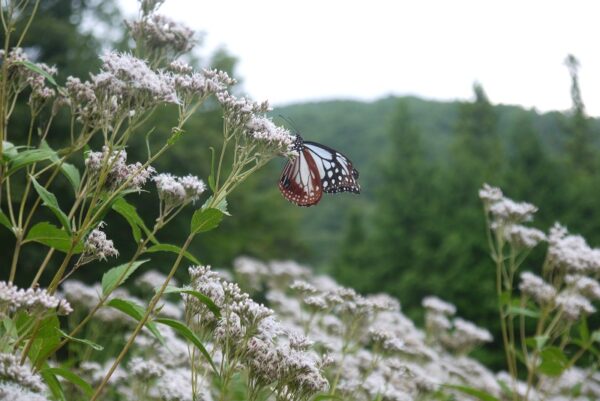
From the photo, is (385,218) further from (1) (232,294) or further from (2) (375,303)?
(1) (232,294)

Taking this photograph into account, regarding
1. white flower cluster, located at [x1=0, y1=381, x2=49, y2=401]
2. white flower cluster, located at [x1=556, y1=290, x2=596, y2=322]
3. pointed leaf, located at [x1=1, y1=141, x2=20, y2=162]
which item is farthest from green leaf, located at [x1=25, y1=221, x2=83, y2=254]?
white flower cluster, located at [x1=556, y1=290, x2=596, y2=322]

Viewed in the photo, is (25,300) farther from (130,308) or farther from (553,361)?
(553,361)

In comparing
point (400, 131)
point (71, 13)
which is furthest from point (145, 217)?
point (400, 131)

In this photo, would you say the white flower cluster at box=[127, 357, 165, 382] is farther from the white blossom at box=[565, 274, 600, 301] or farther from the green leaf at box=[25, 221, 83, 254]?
the white blossom at box=[565, 274, 600, 301]

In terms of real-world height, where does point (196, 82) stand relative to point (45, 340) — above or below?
above

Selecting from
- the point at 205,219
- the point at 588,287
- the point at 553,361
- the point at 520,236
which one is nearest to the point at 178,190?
the point at 205,219

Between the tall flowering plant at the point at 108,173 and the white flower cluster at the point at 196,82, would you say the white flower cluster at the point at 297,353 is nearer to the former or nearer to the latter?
the tall flowering plant at the point at 108,173
